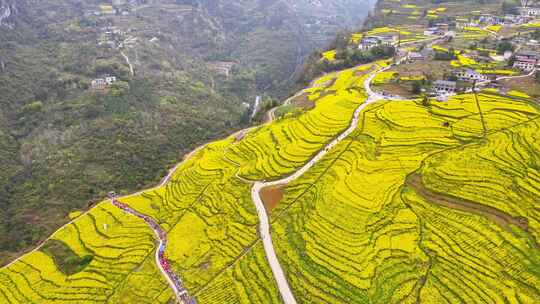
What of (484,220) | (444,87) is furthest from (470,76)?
(484,220)

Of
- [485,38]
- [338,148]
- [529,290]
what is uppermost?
[485,38]

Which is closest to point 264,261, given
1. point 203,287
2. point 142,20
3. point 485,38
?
point 203,287

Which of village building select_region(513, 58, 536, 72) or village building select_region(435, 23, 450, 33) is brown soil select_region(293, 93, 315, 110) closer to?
village building select_region(513, 58, 536, 72)

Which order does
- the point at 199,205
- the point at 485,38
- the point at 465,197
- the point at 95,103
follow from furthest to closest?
the point at 485,38, the point at 95,103, the point at 199,205, the point at 465,197

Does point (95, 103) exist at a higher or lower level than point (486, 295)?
higher

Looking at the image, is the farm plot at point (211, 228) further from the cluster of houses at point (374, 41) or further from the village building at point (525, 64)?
the cluster of houses at point (374, 41)

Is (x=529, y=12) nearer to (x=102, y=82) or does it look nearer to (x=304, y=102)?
(x=304, y=102)

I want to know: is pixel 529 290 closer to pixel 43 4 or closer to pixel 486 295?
pixel 486 295
